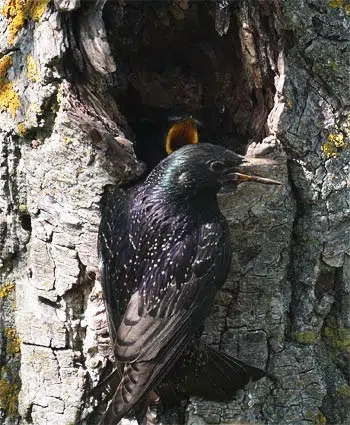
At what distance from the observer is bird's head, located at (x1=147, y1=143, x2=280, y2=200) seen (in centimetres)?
322

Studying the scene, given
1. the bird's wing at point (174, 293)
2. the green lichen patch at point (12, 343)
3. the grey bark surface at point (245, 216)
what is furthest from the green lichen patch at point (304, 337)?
the green lichen patch at point (12, 343)

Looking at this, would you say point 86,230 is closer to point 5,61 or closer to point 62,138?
point 62,138

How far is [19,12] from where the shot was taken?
3.46 m

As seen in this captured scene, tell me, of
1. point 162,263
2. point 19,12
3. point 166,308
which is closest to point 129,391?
point 166,308

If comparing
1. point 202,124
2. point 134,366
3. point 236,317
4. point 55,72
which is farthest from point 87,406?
point 202,124

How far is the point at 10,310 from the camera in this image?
3605 millimetres

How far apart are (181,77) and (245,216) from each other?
5.30ft

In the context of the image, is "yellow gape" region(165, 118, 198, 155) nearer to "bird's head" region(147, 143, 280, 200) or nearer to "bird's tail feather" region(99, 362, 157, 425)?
"bird's head" region(147, 143, 280, 200)

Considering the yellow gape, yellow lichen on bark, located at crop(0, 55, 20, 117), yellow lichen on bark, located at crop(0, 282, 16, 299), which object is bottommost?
yellow lichen on bark, located at crop(0, 282, 16, 299)

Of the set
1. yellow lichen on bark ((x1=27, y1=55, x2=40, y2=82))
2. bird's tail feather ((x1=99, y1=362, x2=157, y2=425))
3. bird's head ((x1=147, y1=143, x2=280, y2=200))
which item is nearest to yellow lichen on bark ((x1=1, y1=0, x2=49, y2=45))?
yellow lichen on bark ((x1=27, y1=55, x2=40, y2=82))

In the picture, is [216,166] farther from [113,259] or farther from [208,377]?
[208,377]

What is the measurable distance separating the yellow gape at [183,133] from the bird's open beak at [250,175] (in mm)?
1090

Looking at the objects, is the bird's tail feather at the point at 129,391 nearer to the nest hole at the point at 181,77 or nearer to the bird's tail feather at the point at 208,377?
the bird's tail feather at the point at 208,377

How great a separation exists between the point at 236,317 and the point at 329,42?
1.20 meters
